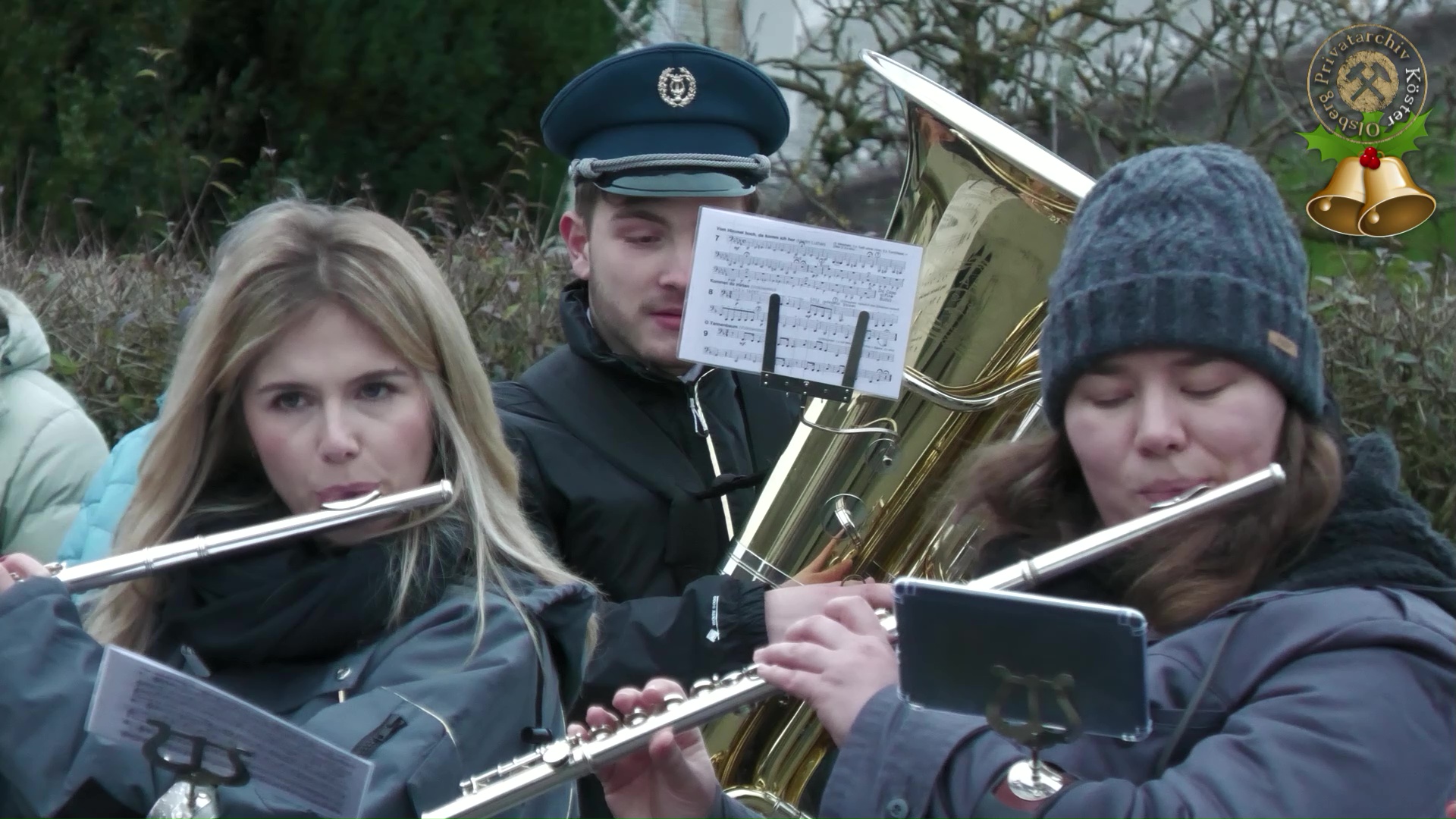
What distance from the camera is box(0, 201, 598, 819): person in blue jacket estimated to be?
1994 mm

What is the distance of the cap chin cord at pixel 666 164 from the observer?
9.73 ft

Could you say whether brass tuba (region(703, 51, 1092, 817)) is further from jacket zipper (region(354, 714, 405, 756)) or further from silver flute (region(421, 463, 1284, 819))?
jacket zipper (region(354, 714, 405, 756))

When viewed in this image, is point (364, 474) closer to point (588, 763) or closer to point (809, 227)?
point (588, 763)

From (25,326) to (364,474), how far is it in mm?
1459

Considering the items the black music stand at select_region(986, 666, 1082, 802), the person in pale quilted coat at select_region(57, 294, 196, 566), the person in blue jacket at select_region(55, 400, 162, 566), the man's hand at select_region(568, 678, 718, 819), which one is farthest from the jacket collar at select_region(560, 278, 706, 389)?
the black music stand at select_region(986, 666, 1082, 802)

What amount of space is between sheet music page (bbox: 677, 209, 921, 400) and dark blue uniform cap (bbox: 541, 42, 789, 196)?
18.2 inches

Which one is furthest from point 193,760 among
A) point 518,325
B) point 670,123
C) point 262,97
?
point 262,97

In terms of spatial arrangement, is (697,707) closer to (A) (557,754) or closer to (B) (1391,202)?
(A) (557,754)

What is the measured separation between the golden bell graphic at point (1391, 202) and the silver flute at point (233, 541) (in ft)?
11.1

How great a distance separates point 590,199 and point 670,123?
0.64 feet

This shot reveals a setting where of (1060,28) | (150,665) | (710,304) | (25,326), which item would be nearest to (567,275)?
(25,326)

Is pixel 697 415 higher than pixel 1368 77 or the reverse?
the reverse

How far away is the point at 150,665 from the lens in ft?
5.43

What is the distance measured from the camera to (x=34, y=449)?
3.33m
